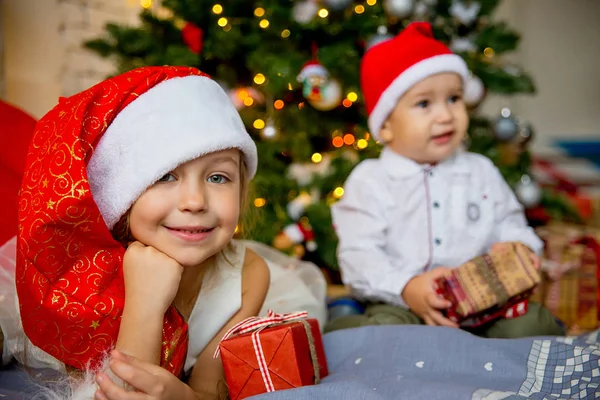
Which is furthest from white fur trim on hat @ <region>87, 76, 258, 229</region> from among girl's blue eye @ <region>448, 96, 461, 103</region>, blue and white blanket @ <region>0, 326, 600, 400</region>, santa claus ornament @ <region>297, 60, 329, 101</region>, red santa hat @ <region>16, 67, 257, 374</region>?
santa claus ornament @ <region>297, 60, 329, 101</region>

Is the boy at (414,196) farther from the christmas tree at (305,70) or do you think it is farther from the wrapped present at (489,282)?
the christmas tree at (305,70)

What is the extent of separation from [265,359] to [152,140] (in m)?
0.39

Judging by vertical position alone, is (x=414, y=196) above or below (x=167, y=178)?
below

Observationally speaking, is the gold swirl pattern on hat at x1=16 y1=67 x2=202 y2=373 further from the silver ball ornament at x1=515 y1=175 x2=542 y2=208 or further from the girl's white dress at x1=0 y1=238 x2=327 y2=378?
the silver ball ornament at x1=515 y1=175 x2=542 y2=208

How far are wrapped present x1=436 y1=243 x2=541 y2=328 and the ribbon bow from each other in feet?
1.39

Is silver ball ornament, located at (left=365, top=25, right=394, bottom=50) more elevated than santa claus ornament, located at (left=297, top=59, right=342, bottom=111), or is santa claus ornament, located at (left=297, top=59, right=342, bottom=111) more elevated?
silver ball ornament, located at (left=365, top=25, right=394, bottom=50)

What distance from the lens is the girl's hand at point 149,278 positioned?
0.91 metres

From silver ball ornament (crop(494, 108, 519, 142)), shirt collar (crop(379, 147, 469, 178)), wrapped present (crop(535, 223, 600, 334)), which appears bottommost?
wrapped present (crop(535, 223, 600, 334))

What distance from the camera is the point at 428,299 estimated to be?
4.44 feet

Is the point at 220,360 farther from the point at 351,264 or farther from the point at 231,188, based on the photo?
the point at 351,264

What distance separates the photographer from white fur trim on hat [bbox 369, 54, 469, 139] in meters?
1.48

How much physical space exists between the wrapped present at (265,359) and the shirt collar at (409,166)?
0.68 m

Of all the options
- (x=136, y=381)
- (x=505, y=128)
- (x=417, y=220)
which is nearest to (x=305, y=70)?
(x=417, y=220)

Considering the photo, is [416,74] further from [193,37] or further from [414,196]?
[193,37]
